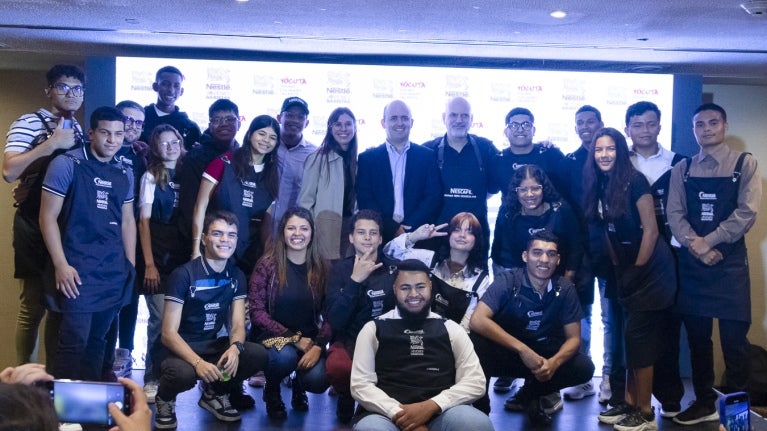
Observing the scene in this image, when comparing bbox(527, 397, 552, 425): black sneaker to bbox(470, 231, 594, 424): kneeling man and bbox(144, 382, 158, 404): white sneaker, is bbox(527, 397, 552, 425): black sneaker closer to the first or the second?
bbox(470, 231, 594, 424): kneeling man

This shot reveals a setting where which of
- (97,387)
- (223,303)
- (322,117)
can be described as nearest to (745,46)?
(322,117)

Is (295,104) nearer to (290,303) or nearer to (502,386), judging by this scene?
(290,303)

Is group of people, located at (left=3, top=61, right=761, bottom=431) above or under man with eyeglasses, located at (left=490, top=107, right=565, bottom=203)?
under

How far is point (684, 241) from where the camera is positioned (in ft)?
16.2

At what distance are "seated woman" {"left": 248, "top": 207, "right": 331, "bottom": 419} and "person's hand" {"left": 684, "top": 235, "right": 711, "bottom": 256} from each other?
6.81ft

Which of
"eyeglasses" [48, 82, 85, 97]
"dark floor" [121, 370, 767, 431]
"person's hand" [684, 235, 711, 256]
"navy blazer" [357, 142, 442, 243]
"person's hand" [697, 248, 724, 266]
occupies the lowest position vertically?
"dark floor" [121, 370, 767, 431]

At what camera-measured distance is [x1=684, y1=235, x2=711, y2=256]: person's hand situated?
4836 millimetres

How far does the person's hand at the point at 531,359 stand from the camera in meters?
4.55

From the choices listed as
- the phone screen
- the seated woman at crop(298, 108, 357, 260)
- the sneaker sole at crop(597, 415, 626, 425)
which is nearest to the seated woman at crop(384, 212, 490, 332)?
the seated woman at crop(298, 108, 357, 260)

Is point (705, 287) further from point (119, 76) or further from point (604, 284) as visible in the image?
point (119, 76)

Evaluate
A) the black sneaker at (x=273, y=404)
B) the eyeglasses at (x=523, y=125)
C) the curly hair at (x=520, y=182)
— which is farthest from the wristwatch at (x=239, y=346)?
the eyeglasses at (x=523, y=125)

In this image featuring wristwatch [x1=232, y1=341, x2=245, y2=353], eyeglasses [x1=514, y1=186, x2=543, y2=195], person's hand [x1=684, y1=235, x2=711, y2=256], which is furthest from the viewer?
eyeglasses [x1=514, y1=186, x2=543, y2=195]

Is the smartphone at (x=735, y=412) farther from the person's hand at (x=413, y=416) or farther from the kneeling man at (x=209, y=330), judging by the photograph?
the kneeling man at (x=209, y=330)

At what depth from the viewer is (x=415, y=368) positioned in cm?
417
